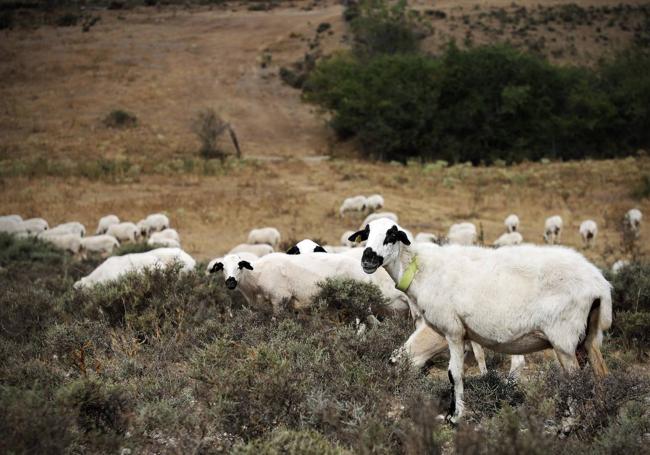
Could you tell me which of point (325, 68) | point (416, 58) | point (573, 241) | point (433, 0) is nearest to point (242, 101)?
point (325, 68)

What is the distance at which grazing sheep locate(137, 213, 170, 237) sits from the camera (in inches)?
790

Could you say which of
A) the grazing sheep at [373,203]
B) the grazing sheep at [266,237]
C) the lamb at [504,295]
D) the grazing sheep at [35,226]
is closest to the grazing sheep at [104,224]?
the grazing sheep at [35,226]

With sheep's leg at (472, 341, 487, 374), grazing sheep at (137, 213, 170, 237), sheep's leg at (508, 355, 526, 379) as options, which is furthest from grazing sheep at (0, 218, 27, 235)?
sheep's leg at (508, 355, 526, 379)

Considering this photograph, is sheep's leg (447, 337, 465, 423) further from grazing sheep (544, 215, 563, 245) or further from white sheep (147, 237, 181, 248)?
grazing sheep (544, 215, 563, 245)

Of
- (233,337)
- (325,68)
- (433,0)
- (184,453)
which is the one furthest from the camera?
(433,0)

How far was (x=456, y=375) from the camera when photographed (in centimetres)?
577

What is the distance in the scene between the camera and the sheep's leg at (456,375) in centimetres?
568

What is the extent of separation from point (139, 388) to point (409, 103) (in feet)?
128

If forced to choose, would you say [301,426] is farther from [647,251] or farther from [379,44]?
[379,44]

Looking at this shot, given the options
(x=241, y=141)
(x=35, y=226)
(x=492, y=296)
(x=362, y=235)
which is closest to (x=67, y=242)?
(x=35, y=226)

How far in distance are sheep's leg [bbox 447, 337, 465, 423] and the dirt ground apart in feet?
39.6

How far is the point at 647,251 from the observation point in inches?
730

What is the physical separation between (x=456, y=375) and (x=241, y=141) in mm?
42170

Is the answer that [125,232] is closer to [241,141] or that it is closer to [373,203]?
[373,203]
